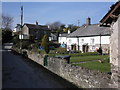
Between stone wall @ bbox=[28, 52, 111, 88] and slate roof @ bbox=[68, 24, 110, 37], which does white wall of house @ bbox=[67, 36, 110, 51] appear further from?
stone wall @ bbox=[28, 52, 111, 88]

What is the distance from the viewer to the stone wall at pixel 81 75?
719 centimetres

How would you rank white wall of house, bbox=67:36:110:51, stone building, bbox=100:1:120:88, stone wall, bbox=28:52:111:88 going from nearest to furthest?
stone building, bbox=100:1:120:88 → stone wall, bbox=28:52:111:88 → white wall of house, bbox=67:36:110:51

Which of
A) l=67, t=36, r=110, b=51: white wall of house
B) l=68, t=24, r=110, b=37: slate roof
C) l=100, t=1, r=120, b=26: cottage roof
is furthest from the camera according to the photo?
l=68, t=24, r=110, b=37: slate roof

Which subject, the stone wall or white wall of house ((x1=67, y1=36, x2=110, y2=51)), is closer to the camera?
the stone wall

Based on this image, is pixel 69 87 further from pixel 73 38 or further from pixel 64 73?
pixel 73 38

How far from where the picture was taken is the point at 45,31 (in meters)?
77.9

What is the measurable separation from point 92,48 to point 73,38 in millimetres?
7418

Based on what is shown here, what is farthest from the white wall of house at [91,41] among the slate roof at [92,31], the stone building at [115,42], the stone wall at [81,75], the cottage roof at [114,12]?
the cottage roof at [114,12]

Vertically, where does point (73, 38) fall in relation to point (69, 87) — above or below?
above

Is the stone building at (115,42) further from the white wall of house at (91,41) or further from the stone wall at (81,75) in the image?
the white wall of house at (91,41)

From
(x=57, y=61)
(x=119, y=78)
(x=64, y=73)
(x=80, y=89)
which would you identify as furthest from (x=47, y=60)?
(x=119, y=78)

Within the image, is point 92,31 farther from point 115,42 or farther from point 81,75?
point 81,75

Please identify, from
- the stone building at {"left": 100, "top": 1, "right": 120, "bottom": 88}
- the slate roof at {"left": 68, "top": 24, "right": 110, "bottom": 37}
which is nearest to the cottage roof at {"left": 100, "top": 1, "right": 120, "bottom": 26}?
the stone building at {"left": 100, "top": 1, "right": 120, "bottom": 88}

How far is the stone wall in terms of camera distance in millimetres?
7193
